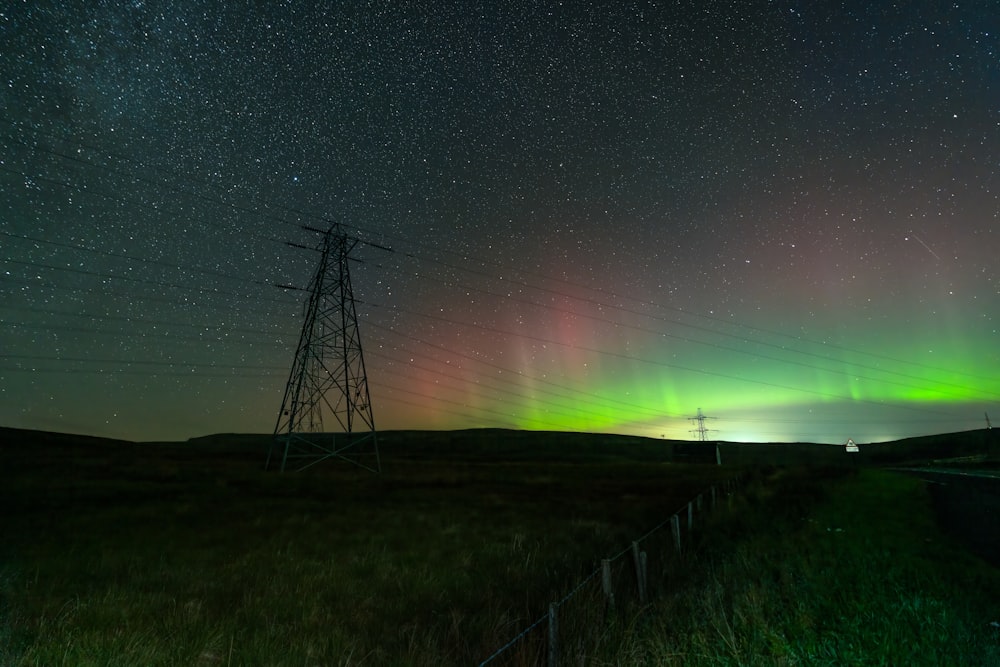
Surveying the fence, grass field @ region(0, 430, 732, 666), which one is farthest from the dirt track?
grass field @ region(0, 430, 732, 666)

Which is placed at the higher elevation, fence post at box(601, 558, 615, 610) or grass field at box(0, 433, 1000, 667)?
fence post at box(601, 558, 615, 610)

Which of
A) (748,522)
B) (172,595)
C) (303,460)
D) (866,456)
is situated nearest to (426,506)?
(748,522)

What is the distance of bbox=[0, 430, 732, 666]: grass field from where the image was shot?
7.29m

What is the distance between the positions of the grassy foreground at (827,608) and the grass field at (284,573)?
2633 mm

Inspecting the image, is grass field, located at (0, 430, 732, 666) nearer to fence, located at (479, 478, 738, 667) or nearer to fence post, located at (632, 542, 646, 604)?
→ fence, located at (479, 478, 738, 667)

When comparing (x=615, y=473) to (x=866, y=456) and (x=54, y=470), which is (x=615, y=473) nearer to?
(x=54, y=470)

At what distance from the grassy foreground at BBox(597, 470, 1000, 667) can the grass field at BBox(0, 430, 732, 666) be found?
2.63 meters

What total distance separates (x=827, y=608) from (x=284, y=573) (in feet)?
35.1

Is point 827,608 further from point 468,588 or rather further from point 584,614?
point 468,588

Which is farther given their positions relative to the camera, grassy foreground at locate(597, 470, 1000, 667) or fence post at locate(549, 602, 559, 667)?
grassy foreground at locate(597, 470, 1000, 667)

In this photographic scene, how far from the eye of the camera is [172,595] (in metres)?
9.74

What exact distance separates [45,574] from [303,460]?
2194 inches

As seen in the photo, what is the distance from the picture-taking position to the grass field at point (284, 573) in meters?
7.29

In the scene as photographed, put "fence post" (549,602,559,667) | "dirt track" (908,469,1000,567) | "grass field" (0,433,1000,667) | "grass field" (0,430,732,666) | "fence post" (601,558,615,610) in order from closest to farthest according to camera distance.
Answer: "fence post" (549,602,559,667)
"grass field" (0,433,1000,667)
"grass field" (0,430,732,666)
"fence post" (601,558,615,610)
"dirt track" (908,469,1000,567)
